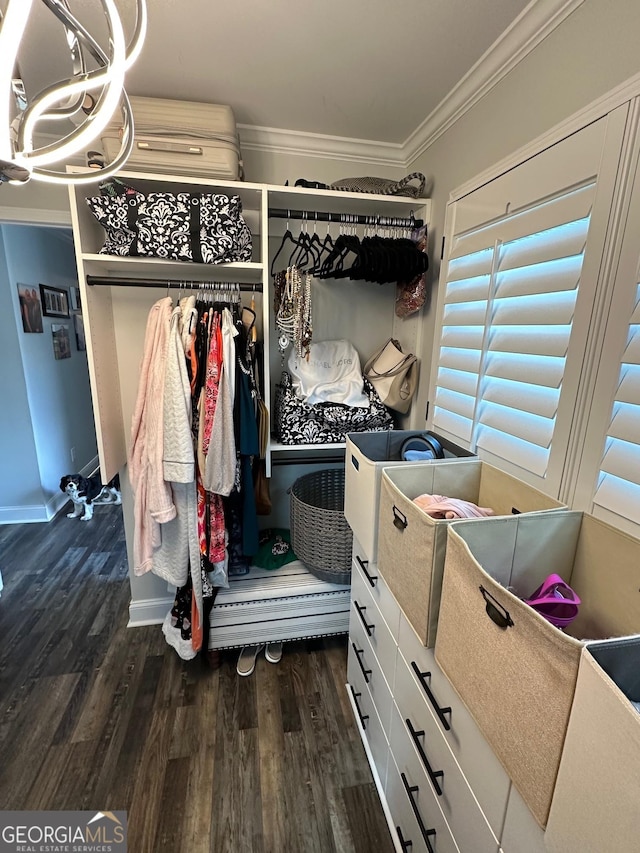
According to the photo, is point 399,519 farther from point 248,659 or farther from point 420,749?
point 248,659

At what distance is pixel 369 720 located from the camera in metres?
1.43

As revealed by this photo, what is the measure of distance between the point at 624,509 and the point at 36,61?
2.15 meters

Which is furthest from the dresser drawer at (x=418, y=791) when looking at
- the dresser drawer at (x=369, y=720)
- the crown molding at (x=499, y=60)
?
the crown molding at (x=499, y=60)

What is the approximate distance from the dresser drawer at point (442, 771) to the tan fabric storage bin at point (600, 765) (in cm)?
29

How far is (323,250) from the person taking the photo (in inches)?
68.1

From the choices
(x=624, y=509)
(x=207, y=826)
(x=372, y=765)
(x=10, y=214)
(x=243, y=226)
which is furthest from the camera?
(x=10, y=214)

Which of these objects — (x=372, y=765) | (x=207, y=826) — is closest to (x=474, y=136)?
(x=372, y=765)

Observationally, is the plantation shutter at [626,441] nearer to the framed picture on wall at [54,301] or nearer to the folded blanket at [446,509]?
the folded blanket at [446,509]

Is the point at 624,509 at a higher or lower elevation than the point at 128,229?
lower

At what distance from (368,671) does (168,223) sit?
5.93 feet

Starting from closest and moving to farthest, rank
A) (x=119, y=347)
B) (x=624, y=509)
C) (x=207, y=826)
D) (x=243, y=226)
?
1. (x=624, y=509)
2. (x=207, y=826)
3. (x=243, y=226)
4. (x=119, y=347)

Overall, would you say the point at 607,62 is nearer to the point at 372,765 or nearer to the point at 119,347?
the point at 119,347

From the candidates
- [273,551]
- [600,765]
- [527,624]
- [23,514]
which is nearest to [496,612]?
[527,624]

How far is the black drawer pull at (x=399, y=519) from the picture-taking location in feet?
3.26
